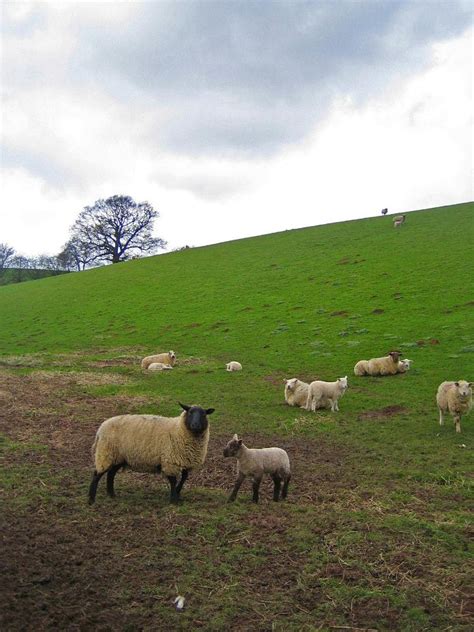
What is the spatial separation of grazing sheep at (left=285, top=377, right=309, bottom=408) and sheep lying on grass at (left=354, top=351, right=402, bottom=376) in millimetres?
4993

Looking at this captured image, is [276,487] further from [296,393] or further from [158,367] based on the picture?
[158,367]

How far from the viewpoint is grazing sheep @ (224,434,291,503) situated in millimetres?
8461

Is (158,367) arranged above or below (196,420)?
below

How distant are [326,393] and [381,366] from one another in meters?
5.37

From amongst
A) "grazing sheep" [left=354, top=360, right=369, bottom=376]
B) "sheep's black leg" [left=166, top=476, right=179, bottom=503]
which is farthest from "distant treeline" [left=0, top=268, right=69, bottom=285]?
"sheep's black leg" [left=166, top=476, right=179, bottom=503]

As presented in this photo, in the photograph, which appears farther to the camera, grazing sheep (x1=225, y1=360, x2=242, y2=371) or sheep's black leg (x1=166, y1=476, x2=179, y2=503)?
grazing sheep (x1=225, y1=360, x2=242, y2=371)

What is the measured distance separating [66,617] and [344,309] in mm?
26392

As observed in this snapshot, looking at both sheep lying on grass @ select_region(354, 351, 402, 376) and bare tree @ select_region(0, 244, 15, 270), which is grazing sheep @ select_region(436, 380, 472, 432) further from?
bare tree @ select_region(0, 244, 15, 270)

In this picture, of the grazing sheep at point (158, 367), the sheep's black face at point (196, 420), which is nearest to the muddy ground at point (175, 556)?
the sheep's black face at point (196, 420)

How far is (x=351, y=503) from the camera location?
820 cm

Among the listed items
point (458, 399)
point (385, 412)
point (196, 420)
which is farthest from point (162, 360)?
point (196, 420)

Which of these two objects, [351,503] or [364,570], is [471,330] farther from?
[364,570]

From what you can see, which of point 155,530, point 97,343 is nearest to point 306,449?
point 155,530

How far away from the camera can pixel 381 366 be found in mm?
19828
